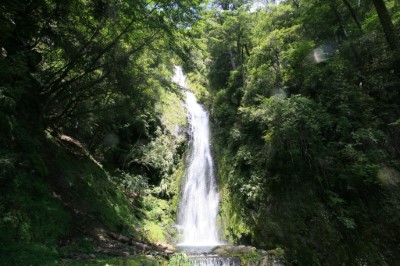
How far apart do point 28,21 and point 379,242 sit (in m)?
12.1

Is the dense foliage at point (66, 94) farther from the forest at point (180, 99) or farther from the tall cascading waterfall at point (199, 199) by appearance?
the tall cascading waterfall at point (199, 199)

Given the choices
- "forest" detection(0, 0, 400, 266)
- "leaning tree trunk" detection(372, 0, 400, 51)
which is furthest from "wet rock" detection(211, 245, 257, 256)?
"leaning tree trunk" detection(372, 0, 400, 51)

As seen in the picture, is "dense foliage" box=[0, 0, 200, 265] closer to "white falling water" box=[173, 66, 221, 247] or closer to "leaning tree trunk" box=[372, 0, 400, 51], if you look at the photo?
"white falling water" box=[173, 66, 221, 247]

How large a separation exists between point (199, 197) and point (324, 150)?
827 centimetres

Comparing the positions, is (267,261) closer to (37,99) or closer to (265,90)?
(265,90)

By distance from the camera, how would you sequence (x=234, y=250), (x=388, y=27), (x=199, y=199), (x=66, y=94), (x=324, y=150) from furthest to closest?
(x=199, y=199) < (x=388, y=27) < (x=324, y=150) < (x=66, y=94) < (x=234, y=250)

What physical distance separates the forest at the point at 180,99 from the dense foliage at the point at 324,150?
48 mm

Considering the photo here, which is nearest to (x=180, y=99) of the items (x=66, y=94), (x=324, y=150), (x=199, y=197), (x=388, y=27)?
(x=66, y=94)

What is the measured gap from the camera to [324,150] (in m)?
9.98

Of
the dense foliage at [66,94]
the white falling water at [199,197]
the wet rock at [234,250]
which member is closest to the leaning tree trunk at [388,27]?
the dense foliage at [66,94]

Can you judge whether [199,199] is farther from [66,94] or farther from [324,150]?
[66,94]

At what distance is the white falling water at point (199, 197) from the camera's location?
13.8 metres

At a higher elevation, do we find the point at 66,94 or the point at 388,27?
the point at 388,27

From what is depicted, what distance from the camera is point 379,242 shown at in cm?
Answer: 817
